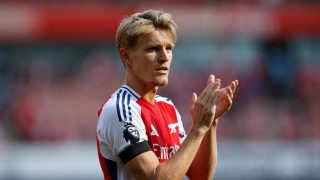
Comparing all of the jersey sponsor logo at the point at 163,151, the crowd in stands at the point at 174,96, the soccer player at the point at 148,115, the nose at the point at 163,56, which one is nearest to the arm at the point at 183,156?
the soccer player at the point at 148,115

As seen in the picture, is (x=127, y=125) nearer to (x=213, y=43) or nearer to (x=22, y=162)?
(x=22, y=162)

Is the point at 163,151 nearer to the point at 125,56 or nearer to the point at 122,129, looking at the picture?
the point at 122,129

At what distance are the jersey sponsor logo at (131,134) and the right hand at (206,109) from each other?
13.1 inches

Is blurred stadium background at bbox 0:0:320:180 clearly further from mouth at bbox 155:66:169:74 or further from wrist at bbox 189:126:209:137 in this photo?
wrist at bbox 189:126:209:137

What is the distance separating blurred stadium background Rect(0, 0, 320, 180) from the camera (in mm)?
14734

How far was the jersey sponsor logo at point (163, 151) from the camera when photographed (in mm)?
5199

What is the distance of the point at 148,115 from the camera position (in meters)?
5.23

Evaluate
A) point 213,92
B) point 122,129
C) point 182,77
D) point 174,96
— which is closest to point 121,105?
point 122,129

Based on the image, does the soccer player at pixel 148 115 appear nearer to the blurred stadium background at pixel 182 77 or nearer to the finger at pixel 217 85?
the finger at pixel 217 85

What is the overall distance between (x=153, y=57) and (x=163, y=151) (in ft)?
1.83

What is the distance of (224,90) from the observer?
16.9 ft

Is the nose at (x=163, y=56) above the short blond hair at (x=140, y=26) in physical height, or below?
below

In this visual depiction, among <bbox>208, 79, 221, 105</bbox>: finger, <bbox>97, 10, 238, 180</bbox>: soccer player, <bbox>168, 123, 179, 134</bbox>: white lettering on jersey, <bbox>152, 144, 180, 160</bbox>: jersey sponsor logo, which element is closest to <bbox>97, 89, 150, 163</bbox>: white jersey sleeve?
<bbox>97, 10, 238, 180</bbox>: soccer player

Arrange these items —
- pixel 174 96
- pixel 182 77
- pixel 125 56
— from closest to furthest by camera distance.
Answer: pixel 125 56 < pixel 174 96 < pixel 182 77
